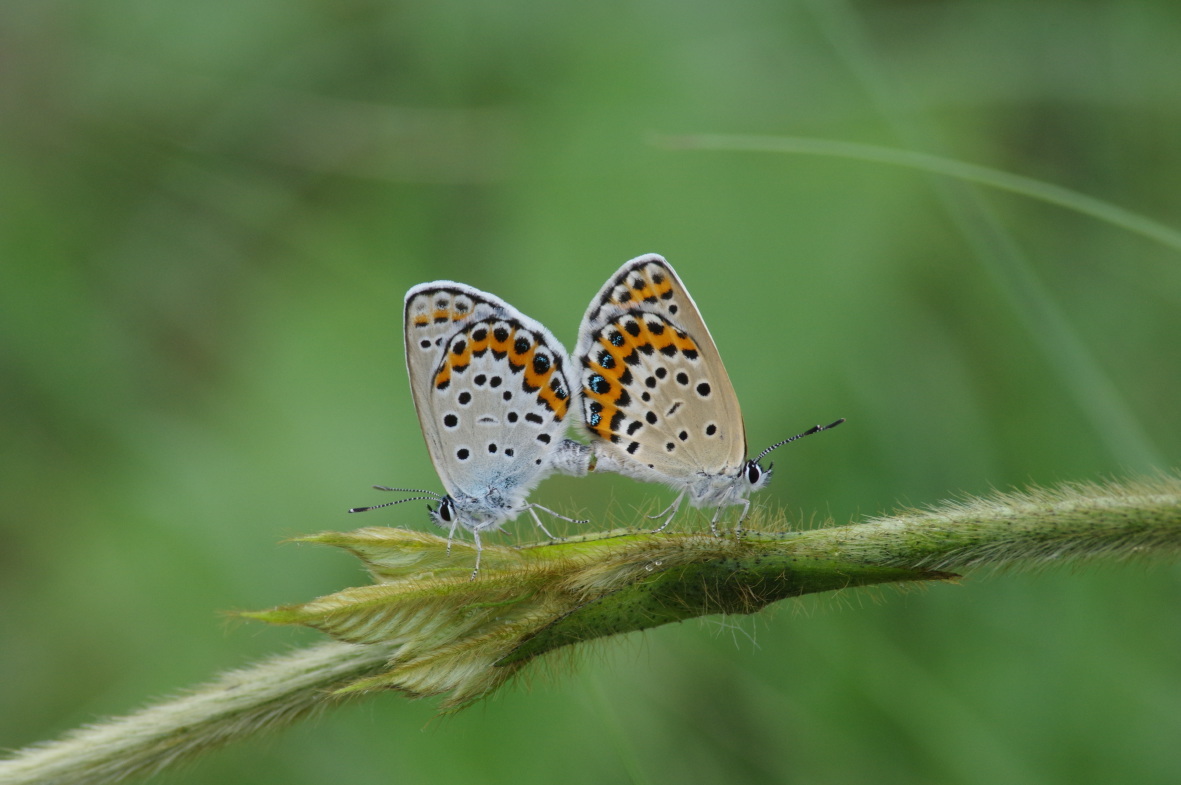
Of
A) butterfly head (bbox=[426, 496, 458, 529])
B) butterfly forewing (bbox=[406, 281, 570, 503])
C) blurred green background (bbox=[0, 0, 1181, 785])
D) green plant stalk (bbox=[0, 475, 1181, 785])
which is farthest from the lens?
blurred green background (bbox=[0, 0, 1181, 785])

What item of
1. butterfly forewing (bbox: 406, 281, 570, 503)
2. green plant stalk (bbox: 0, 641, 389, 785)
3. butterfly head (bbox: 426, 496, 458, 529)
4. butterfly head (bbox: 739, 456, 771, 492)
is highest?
butterfly forewing (bbox: 406, 281, 570, 503)

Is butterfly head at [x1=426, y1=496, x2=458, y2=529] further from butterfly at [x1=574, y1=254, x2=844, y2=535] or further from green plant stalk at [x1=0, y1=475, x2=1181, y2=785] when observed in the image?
green plant stalk at [x1=0, y1=475, x2=1181, y2=785]

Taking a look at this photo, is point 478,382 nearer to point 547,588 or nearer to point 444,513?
point 444,513

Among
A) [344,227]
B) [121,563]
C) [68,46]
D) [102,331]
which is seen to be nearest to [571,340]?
[344,227]

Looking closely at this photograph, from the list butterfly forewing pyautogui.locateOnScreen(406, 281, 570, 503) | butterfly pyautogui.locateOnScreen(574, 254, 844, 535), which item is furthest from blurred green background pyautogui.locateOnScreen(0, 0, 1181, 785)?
butterfly forewing pyautogui.locateOnScreen(406, 281, 570, 503)

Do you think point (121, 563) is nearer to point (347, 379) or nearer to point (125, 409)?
point (125, 409)

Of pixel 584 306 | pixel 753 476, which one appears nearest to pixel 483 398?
pixel 753 476

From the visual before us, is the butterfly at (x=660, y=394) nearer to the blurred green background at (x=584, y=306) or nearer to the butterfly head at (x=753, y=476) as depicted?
the butterfly head at (x=753, y=476)

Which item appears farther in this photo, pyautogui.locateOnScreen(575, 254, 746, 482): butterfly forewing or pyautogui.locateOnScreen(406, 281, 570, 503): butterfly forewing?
pyautogui.locateOnScreen(406, 281, 570, 503): butterfly forewing
